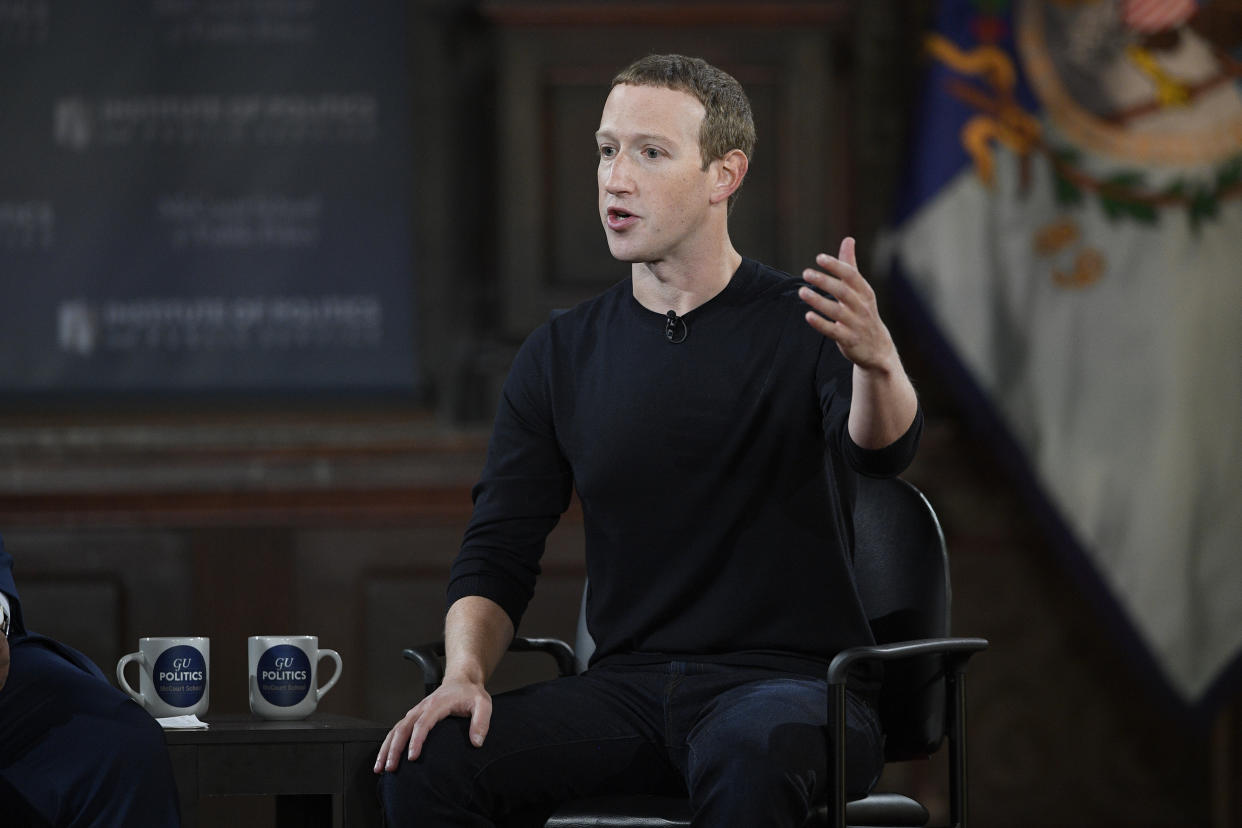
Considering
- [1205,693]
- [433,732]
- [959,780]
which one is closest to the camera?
[433,732]

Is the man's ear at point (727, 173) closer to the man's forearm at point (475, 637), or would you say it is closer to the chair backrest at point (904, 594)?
the chair backrest at point (904, 594)

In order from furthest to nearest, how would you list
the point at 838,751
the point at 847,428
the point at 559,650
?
the point at 559,650, the point at 847,428, the point at 838,751

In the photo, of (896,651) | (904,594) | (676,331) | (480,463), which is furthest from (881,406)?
(480,463)

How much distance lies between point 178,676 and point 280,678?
5.6 inches

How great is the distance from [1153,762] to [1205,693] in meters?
0.31

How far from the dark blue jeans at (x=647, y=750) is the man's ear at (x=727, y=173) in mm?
630

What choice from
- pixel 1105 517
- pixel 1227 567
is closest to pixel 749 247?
pixel 1105 517

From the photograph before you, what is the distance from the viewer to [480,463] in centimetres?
394

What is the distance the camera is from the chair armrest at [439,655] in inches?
82.4

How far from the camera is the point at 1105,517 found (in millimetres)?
3791

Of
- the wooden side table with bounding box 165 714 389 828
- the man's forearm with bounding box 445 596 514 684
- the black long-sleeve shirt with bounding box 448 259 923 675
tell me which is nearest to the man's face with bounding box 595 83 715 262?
the black long-sleeve shirt with bounding box 448 259 923 675

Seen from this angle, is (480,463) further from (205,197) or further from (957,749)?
(957,749)

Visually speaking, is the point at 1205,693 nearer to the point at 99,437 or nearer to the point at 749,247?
the point at 749,247

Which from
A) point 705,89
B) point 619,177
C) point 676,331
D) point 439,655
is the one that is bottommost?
point 439,655
